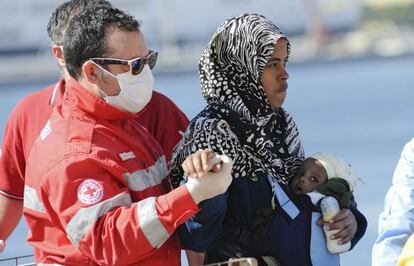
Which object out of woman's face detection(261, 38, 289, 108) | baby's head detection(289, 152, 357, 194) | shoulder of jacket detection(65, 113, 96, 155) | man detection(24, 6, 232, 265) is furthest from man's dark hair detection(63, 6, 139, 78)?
baby's head detection(289, 152, 357, 194)

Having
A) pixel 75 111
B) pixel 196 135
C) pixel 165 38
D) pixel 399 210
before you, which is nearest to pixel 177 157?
pixel 196 135

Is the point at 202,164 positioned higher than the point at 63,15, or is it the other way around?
the point at 63,15

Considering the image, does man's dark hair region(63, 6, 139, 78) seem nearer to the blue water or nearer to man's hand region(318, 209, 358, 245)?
man's hand region(318, 209, 358, 245)

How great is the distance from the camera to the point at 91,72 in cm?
324

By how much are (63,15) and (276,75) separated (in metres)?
0.64

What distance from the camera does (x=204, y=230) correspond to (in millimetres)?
3328

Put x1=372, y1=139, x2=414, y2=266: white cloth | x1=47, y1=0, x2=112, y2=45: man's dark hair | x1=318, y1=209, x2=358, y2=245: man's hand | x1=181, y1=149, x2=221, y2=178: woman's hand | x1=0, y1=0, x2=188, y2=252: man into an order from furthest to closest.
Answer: x1=0, y1=0, x2=188, y2=252: man, x1=318, y1=209, x2=358, y2=245: man's hand, x1=47, y1=0, x2=112, y2=45: man's dark hair, x1=372, y1=139, x2=414, y2=266: white cloth, x1=181, y1=149, x2=221, y2=178: woman's hand

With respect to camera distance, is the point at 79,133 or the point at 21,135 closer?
the point at 79,133

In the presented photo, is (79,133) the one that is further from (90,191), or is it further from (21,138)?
(21,138)

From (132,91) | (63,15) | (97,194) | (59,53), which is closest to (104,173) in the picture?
(97,194)

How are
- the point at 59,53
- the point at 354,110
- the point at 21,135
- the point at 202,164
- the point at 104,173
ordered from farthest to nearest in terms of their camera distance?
the point at 354,110
the point at 21,135
the point at 59,53
the point at 104,173
the point at 202,164

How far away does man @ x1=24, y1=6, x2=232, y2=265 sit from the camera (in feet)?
10.1

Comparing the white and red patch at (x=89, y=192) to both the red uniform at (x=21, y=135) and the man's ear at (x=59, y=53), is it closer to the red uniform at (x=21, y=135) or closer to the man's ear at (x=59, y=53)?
the man's ear at (x=59, y=53)

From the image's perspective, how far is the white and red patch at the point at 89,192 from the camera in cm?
309
